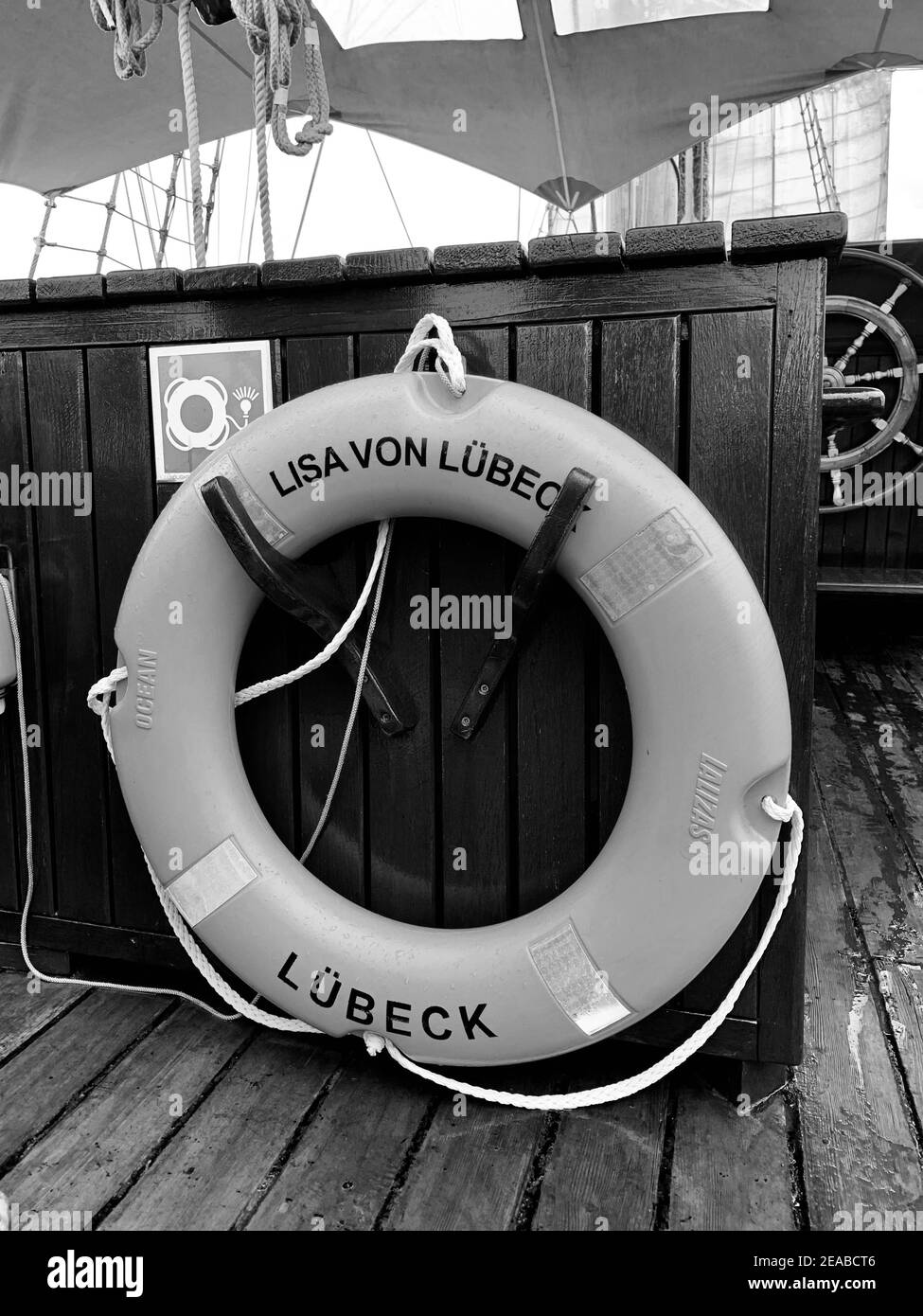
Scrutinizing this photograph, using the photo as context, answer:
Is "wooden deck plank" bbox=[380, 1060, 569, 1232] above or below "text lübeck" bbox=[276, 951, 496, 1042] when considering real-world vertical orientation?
below

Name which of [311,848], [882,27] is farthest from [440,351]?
[882,27]

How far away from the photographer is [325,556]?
1224 millimetres

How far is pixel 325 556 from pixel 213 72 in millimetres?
5434

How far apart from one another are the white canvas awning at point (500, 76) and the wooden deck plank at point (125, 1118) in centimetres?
488

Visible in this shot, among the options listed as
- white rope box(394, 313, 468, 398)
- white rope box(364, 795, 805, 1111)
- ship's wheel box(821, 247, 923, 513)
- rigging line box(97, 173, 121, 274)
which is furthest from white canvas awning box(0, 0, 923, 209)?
white rope box(364, 795, 805, 1111)

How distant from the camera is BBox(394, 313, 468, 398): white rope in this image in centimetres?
105

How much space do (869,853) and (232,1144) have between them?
4.48ft

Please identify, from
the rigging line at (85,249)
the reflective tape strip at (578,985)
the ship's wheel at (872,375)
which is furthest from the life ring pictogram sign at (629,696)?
the rigging line at (85,249)

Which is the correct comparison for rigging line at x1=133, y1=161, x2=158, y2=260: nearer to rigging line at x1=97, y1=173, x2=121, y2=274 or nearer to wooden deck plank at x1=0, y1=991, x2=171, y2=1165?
rigging line at x1=97, y1=173, x2=121, y2=274

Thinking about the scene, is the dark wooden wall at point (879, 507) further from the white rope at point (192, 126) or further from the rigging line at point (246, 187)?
the rigging line at point (246, 187)

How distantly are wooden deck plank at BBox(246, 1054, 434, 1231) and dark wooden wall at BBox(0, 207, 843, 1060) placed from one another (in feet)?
0.70

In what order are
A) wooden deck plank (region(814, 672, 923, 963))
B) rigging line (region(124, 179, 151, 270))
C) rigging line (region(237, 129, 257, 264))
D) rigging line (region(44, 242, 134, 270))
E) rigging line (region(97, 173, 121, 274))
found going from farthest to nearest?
rigging line (region(237, 129, 257, 264))
rigging line (region(124, 179, 151, 270))
rigging line (region(97, 173, 121, 274))
rigging line (region(44, 242, 134, 270))
wooden deck plank (region(814, 672, 923, 963))

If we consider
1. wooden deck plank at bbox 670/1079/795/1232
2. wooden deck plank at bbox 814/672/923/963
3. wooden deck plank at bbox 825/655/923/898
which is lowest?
wooden deck plank at bbox 670/1079/795/1232
